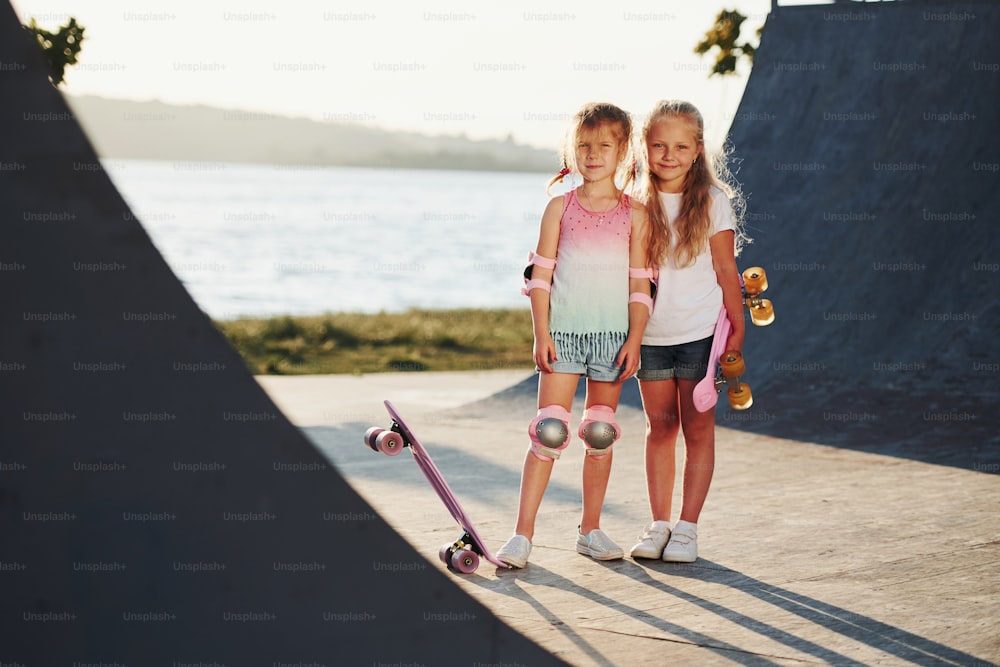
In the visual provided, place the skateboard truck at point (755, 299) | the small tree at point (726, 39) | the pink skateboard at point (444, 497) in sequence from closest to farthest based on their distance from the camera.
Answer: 1. the pink skateboard at point (444, 497)
2. the skateboard truck at point (755, 299)
3. the small tree at point (726, 39)

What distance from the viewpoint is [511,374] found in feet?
37.0

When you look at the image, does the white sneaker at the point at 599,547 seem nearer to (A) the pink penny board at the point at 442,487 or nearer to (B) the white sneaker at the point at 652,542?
(B) the white sneaker at the point at 652,542

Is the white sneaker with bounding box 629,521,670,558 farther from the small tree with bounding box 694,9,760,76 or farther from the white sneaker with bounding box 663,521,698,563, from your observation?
the small tree with bounding box 694,9,760,76

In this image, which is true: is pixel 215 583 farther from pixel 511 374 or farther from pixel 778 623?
pixel 511 374

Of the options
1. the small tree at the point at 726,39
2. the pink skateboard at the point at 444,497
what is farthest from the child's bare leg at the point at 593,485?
the small tree at the point at 726,39

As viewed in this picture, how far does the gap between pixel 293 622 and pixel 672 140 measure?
2.50 metres

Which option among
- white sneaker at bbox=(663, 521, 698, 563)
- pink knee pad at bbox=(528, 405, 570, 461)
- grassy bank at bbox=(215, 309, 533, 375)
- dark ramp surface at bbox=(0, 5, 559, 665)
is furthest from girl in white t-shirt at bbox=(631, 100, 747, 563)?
grassy bank at bbox=(215, 309, 533, 375)

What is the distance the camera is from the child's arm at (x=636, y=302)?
427cm

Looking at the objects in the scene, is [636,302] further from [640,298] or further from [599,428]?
[599,428]

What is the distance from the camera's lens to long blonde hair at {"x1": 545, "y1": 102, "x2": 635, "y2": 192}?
418 centimetres

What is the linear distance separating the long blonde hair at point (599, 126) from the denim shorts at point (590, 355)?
23.5 inches

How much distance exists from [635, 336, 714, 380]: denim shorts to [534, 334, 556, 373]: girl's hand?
1.39ft

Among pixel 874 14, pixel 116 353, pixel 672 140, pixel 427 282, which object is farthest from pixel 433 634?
pixel 427 282

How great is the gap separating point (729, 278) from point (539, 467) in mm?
1000
